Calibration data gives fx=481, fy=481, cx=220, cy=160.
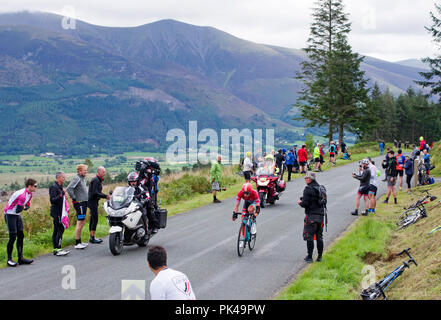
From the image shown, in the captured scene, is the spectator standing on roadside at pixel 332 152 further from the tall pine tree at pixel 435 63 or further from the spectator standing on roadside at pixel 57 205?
the spectator standing on roadside at pixel 57 205

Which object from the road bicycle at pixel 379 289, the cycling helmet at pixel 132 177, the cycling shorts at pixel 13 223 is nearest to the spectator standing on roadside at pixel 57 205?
the cycling shorts at pixel 13 223

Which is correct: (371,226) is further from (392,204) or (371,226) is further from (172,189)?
(172,189)

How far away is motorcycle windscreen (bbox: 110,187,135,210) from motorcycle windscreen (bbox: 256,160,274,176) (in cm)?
792

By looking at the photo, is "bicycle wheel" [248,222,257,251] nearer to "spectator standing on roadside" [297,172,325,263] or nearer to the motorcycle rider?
"spectator standing on roadside" [297,172,325,263]

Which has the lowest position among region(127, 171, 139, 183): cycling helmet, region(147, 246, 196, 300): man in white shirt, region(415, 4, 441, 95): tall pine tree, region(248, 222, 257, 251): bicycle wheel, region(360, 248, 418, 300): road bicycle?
region(248, 222, 257, 251): bicycle wheel

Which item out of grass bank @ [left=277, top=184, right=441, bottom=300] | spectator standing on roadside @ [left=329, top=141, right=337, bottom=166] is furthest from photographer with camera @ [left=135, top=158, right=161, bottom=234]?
spectator standing on roadside @ [left=329, top=141, right=337, bottom=166]

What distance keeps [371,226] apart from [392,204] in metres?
5.76

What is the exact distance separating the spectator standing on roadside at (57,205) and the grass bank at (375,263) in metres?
5.73

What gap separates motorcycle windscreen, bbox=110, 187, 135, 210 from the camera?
1139 centimetres

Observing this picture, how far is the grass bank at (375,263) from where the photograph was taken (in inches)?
313

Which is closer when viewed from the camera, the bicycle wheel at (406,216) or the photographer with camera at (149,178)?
the photographer with camera at (149,178)

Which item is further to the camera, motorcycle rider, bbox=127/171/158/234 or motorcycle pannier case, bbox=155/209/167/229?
motorcycle pannier case, bbox=155/209/167/229

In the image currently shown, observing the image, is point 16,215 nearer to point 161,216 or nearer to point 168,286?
point 161,216

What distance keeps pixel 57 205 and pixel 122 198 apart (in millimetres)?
1509
